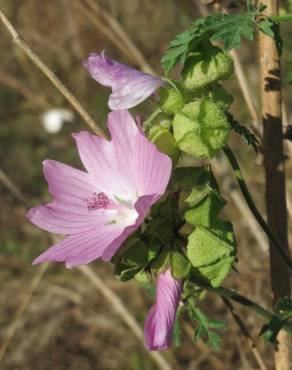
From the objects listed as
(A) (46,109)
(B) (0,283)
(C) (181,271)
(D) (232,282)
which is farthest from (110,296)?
(A) (46,109)

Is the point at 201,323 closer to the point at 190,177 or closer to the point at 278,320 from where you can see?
the point at 278,320

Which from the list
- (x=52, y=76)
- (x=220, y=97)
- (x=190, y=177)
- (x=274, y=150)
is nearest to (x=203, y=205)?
(x=190, y=177)

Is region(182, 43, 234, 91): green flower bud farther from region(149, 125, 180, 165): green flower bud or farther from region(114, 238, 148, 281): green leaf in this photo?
region(114, 238, 148, 281): green leaf

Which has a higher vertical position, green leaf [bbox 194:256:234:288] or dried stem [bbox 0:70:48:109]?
green leaf [bbox 194:256:234:288]

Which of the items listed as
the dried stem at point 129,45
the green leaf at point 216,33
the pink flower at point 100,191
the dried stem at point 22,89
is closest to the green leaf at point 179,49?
the green leaf at point 216,33

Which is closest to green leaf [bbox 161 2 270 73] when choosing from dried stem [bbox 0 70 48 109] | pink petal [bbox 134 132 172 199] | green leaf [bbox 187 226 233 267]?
pink petal [bbox 134 132 172 199]

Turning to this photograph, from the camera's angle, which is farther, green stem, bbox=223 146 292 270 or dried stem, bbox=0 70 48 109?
dried stem, bbox=0 70 48 109

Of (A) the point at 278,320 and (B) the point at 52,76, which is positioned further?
(B) the point at 52,76
